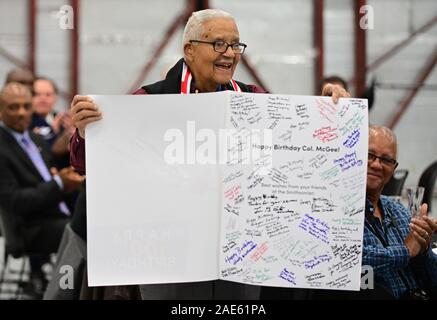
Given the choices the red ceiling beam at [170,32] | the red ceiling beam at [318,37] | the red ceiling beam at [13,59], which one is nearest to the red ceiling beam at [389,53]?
the red ceiling beam at [318,37]

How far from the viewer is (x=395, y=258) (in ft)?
9.11

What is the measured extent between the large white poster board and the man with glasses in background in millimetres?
265

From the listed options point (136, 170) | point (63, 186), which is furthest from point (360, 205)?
point (63, 186)

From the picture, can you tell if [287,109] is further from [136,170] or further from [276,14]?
[276,14]

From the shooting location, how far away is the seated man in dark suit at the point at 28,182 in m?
4.39

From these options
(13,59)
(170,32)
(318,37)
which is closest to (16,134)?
(13,59)

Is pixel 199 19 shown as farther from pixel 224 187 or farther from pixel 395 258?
pixel 395 258

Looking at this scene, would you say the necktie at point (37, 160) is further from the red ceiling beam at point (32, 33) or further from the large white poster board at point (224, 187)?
the red ceiling beam at point (32, 33)

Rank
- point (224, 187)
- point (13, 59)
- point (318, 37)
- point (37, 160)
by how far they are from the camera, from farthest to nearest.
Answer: point (318, 37) < point (13, 59) < point (37, 160) < point (224, 187)

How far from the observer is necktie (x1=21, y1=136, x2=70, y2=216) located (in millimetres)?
4590

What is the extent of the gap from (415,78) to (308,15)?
1.40m

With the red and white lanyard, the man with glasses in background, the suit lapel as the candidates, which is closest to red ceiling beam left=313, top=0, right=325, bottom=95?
the suit lapel

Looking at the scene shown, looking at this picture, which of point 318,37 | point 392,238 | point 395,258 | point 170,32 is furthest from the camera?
point 318,37

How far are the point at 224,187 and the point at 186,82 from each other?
39 cm
